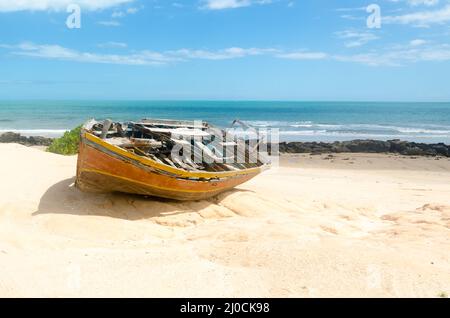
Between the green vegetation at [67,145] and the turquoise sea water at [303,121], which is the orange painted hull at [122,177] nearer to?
the green vegetation at [67,145]

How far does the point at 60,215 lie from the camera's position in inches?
316

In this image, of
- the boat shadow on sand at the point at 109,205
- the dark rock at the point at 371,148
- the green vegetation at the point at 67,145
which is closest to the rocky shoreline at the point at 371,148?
the dark rock at the point at 371,148

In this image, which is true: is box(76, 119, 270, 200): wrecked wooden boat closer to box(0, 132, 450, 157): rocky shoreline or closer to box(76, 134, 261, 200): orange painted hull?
box(76, 134, 261, 200): orange painted hull

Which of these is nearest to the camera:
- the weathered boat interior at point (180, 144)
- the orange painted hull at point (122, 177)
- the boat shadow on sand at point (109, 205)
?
the orange painted hull at point (122, 177)

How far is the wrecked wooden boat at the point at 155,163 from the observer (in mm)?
8188

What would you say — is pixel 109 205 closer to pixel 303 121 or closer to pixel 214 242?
pixel 214 242

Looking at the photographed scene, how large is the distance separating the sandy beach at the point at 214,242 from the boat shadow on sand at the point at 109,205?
0.07 feet

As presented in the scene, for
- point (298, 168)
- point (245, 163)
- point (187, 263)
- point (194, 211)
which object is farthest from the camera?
point (298, 168)

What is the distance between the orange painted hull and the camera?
814 centimetres

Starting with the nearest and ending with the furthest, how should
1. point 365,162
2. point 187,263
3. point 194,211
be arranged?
point 187,263 → point 194,211 → point 365,162

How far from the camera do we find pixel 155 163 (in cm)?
827

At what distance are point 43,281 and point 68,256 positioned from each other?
1056 millimetres
